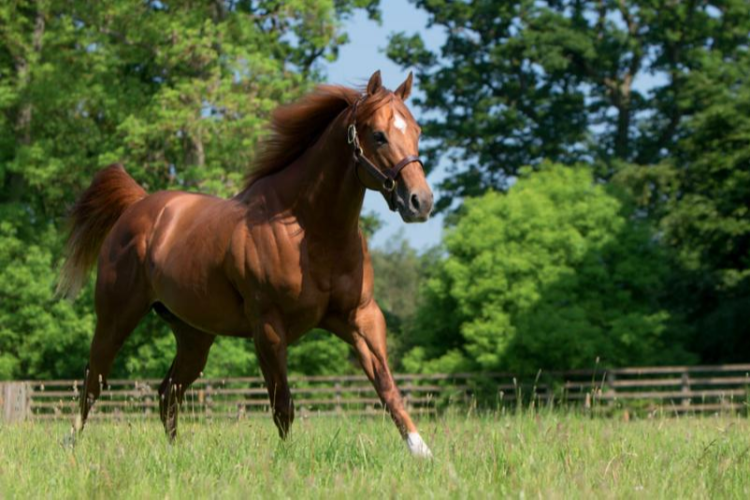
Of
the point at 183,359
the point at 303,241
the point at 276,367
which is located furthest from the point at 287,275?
the point at 183,359

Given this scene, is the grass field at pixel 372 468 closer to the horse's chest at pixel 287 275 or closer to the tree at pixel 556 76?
the horse's chest at pixel 287 275

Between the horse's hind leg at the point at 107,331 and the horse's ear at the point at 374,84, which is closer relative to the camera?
the horse's ear at the point at 374,84

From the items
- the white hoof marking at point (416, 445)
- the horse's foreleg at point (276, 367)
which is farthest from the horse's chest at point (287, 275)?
the white hoof marking at point (416, 445)

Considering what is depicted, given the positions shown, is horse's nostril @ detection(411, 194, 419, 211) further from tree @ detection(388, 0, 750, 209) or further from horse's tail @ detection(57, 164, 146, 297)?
tree @ detection(388, 0, 750, 209)

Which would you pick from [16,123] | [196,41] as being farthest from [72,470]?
[16,123]

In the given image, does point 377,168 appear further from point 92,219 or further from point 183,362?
point 92,219

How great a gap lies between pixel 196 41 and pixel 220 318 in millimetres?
20594

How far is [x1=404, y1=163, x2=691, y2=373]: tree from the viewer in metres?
32.4

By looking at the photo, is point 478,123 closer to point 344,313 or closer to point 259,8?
point 259,8

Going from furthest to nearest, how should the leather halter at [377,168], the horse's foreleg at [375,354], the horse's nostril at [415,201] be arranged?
the horse's foreleg at [375,354]
the leather halter at [377,168]
the horse's nostril at [415,201]

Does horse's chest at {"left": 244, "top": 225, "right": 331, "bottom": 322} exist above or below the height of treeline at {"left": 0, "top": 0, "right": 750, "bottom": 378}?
Result: below

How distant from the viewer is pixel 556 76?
42875mm

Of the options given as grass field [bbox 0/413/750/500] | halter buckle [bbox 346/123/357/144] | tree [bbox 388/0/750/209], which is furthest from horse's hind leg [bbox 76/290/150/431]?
tree [bbox 388/0/750/209]

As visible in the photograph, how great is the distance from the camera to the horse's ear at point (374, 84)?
269 inches
